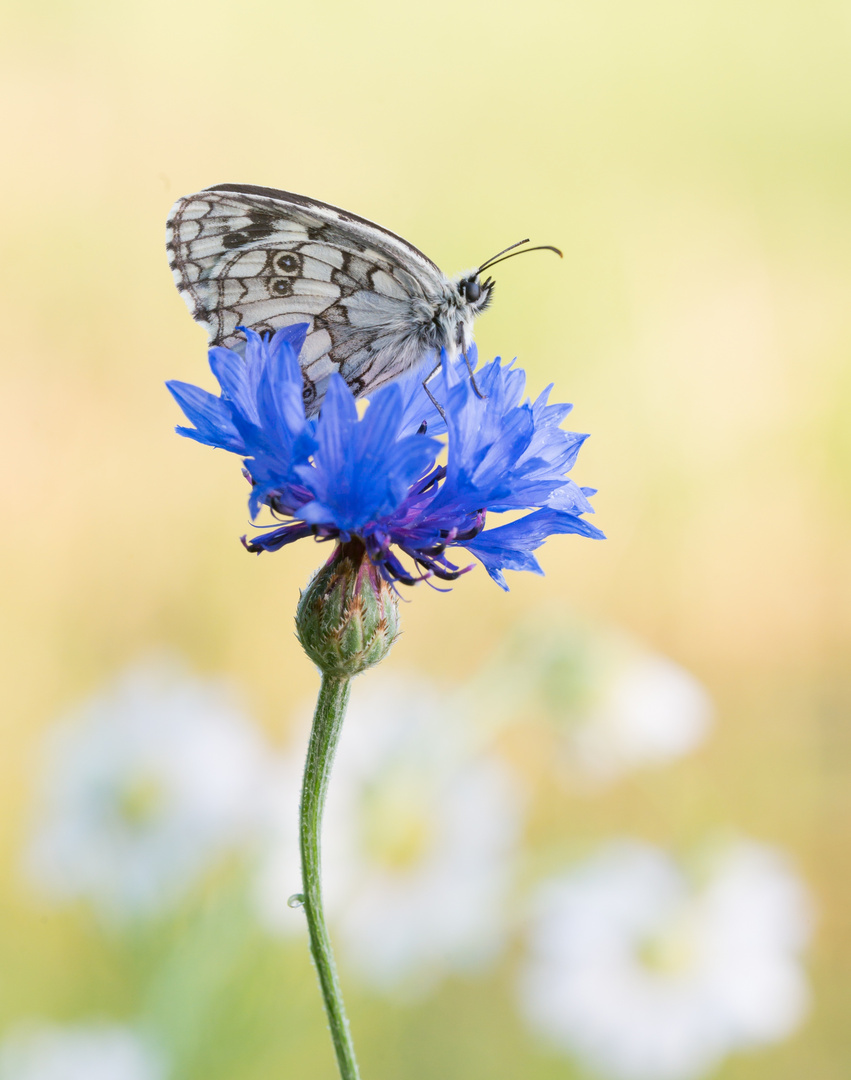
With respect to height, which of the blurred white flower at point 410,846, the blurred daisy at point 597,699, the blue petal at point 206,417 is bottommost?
the blurred white flower at point 410,846

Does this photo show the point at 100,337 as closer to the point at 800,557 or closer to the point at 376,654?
the point at 800,557

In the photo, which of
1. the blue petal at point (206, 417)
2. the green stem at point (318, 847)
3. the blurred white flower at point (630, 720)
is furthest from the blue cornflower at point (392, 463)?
the blurred white flower at point (630, 720)

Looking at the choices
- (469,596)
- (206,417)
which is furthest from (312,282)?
(469,596)

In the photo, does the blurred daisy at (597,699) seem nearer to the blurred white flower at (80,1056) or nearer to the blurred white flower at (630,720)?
the blurred white flower at (630,720)

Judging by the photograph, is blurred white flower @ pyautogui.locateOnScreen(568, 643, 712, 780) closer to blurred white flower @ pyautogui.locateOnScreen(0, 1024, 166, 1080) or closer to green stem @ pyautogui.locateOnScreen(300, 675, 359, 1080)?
blurred white flower @ pyautogui.locateOnScreen(0, 1024, 166, 1080)

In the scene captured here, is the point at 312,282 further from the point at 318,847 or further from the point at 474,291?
the point at 318,847

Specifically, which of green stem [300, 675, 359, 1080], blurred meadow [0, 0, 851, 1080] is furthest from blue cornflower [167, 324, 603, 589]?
blurred meadow [0, 0, 851, 1080]
